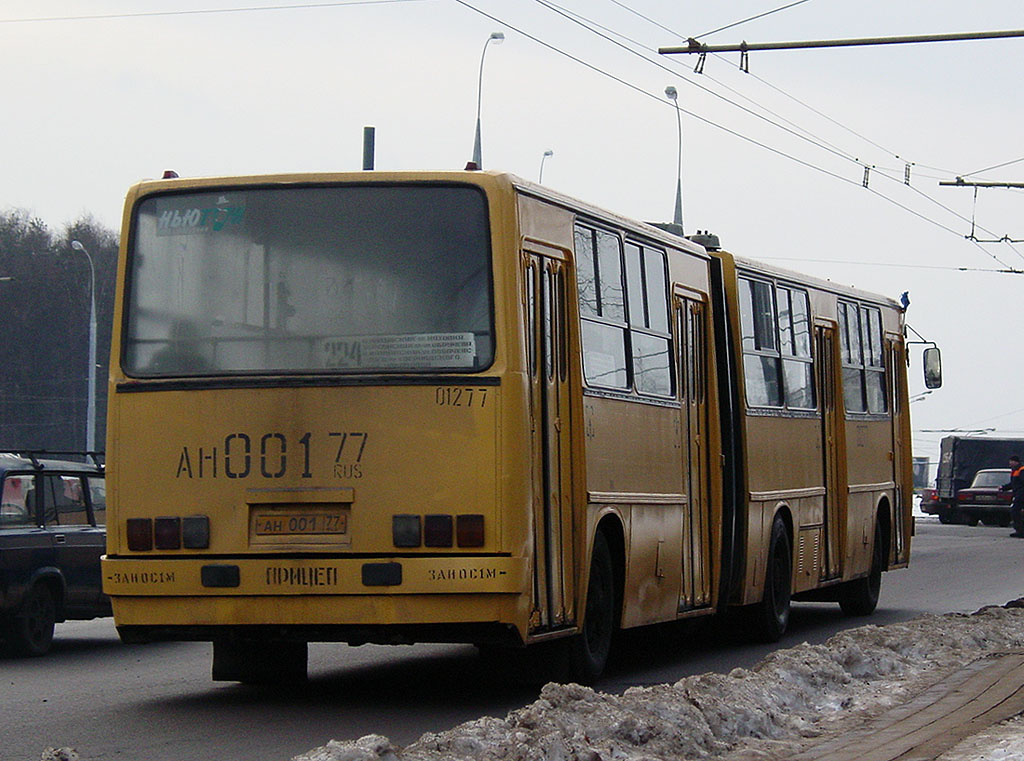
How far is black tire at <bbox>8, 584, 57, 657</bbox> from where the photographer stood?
48.9ft

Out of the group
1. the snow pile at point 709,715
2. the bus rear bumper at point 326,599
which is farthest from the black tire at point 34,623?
the snow pile at point 709,715

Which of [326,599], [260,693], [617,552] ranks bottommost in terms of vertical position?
[260,693]

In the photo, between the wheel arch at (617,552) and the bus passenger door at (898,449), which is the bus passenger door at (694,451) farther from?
the bus passenger door at (898,449)

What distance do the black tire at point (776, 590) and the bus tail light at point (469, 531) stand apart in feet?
20.1

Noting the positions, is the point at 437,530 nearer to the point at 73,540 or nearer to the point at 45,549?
the point at 45,549

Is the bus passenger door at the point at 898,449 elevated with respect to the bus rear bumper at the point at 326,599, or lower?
elevated

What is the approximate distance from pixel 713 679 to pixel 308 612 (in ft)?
7.07

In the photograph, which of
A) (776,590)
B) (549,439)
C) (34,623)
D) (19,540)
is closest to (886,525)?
(776,590)

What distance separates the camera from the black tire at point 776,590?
52.8 ft

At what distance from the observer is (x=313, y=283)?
10.8 meters

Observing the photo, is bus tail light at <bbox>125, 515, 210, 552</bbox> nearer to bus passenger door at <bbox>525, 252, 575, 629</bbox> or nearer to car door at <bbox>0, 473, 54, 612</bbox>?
bus passenger door at <bbox>525, 252, 575, 629</bbox>

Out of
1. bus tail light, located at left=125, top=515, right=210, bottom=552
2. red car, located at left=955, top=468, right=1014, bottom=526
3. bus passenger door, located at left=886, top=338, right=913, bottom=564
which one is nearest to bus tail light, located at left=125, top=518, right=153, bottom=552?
bus tail light, located at left=125, top=515, right=210, bottom=552

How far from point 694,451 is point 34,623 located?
17.1 feet

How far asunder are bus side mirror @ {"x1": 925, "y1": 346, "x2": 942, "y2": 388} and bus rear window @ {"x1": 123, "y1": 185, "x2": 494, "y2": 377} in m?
13.2
